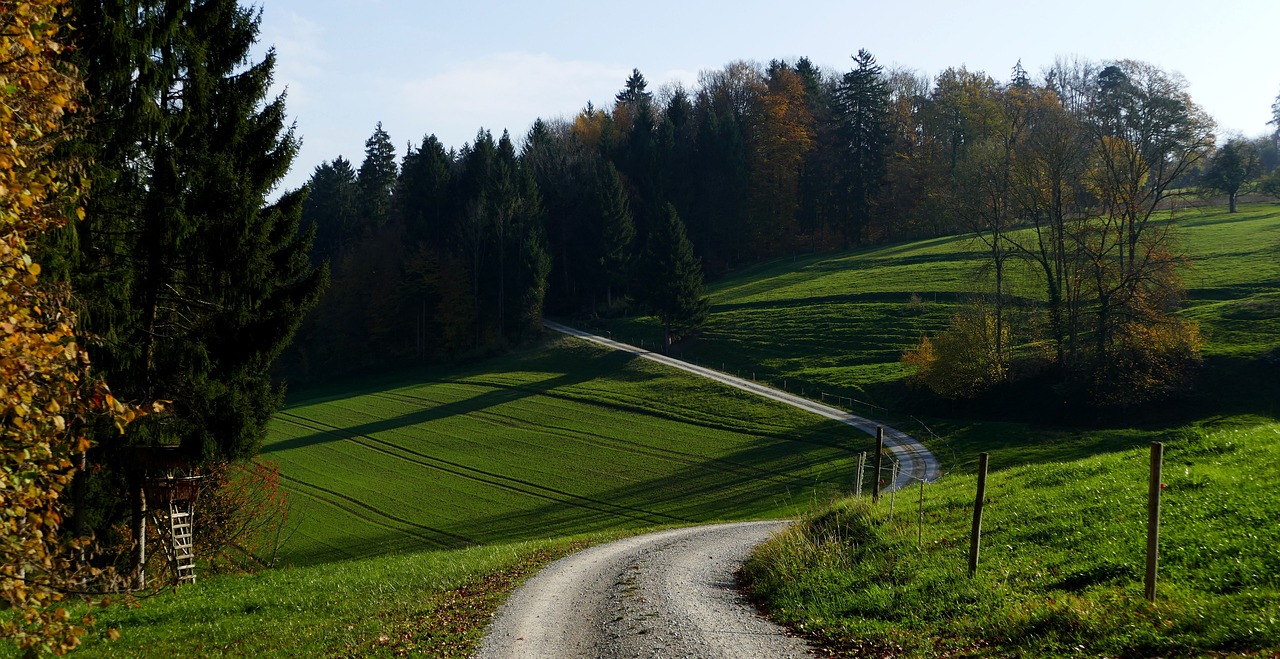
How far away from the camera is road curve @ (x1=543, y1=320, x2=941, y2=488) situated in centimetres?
4478

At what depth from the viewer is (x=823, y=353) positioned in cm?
7231

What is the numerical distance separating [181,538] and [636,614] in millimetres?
15359

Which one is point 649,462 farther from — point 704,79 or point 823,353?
point 704,79

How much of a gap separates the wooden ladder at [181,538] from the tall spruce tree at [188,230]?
145 cm

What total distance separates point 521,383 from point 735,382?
20.3 meters

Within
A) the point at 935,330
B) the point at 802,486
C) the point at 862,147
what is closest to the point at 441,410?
the point at 802,486

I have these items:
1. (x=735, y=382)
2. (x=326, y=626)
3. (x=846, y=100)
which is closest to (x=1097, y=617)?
(x=326, y=626)

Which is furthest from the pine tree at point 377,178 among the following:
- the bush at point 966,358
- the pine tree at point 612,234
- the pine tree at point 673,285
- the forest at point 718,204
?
the bush at point 966,358

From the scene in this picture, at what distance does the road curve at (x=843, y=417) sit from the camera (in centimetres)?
4478

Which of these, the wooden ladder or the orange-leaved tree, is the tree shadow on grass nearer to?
the wooden ladder

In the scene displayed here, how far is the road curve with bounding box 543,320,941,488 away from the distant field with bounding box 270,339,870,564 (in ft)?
5.88

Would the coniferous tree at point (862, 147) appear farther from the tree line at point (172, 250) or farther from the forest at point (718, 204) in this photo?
the tree line at point (172, 250)

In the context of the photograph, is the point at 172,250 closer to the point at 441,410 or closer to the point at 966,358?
the point at 966,358

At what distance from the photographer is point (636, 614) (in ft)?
42.3
